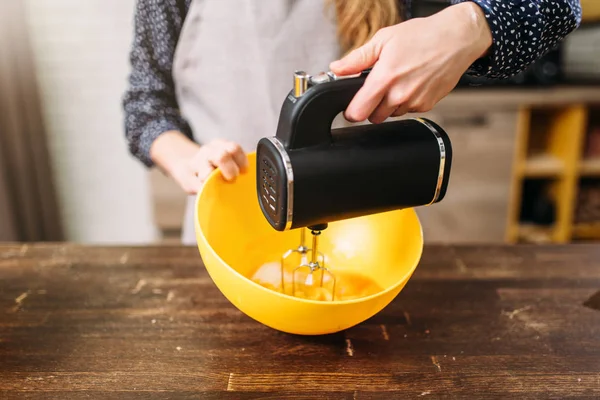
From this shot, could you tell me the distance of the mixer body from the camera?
0.60 metres

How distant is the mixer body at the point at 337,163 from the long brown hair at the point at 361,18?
30 cm

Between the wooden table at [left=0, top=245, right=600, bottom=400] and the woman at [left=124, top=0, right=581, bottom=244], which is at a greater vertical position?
the woman at [left=124, top=0, right=581, bottom=244]

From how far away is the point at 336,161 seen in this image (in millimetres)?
607

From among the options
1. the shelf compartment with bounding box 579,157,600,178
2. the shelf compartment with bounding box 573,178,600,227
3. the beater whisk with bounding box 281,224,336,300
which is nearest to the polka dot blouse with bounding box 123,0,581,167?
the beater whisk with bounding box 281,224,336,300

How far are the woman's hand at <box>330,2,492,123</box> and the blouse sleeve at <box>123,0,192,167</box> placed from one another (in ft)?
1.69

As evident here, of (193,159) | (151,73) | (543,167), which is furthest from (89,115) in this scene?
(543,167)

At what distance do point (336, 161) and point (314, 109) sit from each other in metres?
0.06

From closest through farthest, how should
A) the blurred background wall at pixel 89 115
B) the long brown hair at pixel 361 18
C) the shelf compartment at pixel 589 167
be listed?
1. the long brown hair at pixel 361 18
2. the blurred background wall at pixel 89 115
3. the shelf compartment at pixel 589 167

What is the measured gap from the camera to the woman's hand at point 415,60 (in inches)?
24.5

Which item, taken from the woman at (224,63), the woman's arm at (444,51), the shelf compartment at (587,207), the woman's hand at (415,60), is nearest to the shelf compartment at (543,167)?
the shelf compartment at (587,207)

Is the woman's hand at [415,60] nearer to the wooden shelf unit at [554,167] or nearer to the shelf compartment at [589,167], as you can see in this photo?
the wooden shelf unit at [554,167]

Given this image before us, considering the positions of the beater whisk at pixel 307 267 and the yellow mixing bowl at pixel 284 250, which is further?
the beater whisk at pixel 307 267

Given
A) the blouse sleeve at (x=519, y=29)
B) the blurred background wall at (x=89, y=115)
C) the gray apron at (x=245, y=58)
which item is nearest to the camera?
the blouse sleeve at (x=519, y=29)

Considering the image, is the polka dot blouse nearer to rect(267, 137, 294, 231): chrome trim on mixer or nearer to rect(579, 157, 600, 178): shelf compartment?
rect(267, 137, 294, 231): chrome trim on mixer
